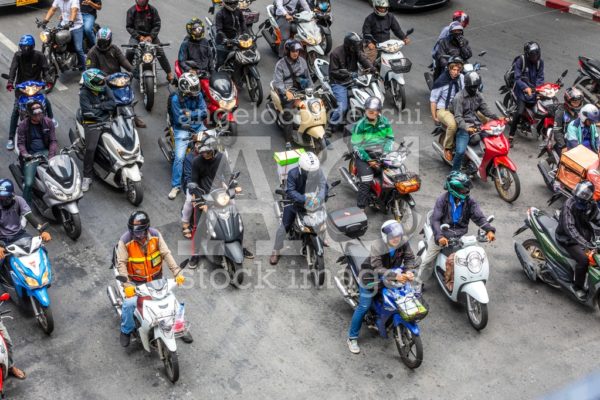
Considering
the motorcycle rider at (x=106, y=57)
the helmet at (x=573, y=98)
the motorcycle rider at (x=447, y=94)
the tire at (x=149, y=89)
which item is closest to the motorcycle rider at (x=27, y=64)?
the motorcycle rider at (x=106, y=57)

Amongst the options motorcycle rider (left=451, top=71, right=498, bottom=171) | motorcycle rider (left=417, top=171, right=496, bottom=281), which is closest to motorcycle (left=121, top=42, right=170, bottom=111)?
motorcycle rider (left=451, top=71, right=498, bottom=171)

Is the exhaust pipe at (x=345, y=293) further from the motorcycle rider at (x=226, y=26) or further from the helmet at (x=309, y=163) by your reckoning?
the motorcycle rider at (x=226, y=26)

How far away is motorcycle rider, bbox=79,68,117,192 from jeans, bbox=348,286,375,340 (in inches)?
213

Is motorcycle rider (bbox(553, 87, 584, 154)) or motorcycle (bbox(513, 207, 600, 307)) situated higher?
motorcycle rider (bbox(553, 87, 584, 154))

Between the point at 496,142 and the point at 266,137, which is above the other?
the point at 496,142

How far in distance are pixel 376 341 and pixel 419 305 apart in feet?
3.87

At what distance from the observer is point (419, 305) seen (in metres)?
9.96

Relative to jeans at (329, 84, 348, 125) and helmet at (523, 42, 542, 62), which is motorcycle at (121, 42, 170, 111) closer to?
jeans at (329, 84, 348, 125)

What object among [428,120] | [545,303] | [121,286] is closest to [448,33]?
[428,120]

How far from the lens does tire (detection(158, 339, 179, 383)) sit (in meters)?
9.73

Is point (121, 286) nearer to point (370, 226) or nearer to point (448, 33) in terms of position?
point (370, 226)

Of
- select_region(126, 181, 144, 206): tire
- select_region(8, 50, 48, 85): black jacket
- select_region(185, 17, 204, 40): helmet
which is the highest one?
select_region(185, 17, 204, 40): helmet

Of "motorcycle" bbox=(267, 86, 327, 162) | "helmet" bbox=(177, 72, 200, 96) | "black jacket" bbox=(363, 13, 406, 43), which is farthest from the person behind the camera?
"black jacket" bbox=(363, 13, 406, 43)

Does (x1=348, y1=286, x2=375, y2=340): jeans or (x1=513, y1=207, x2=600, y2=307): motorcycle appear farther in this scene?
(x1=513, y1=207, x2=600, y2=307): motorcycle
